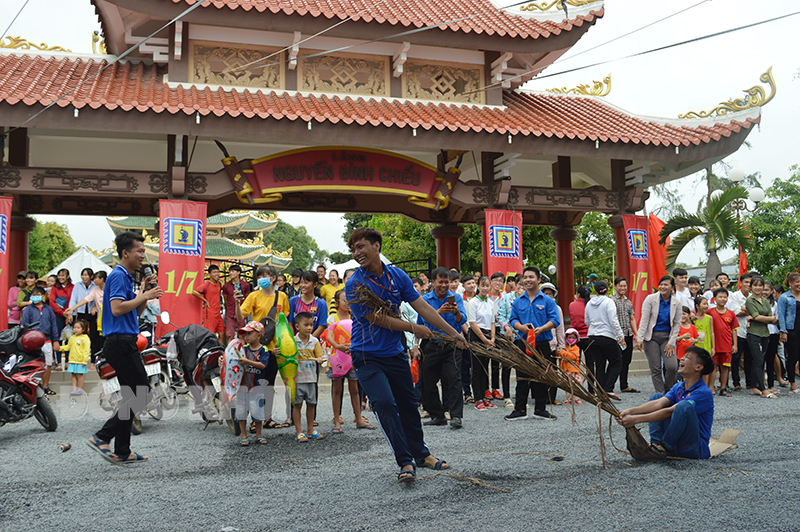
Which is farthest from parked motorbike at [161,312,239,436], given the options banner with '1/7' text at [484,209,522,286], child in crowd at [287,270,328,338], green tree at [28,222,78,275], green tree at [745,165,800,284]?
green tree at [28,222,78,275]

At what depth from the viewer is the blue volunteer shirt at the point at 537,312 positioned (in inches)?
282

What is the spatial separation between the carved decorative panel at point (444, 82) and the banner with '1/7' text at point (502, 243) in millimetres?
2416

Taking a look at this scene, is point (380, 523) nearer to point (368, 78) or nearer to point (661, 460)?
point (661, 460)

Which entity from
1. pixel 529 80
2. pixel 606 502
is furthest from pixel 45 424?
pixel 529 80

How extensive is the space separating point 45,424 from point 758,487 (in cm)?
663

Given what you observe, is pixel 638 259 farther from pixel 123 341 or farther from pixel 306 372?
pixel 123 341

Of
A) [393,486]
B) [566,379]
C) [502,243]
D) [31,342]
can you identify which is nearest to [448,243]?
[502,243]

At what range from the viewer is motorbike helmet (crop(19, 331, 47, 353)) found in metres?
6.46

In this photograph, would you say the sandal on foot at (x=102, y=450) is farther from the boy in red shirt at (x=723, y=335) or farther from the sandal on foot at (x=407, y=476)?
the boy in red shirt at (x=723, y=335)

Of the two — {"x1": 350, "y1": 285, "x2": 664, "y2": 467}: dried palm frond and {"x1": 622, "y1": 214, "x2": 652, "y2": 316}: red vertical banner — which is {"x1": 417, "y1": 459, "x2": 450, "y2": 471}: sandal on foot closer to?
{"x1": 350, "y1": 285, "x2": 664, "y2": 467}: dried palm frond

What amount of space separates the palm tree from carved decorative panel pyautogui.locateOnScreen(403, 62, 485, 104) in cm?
539

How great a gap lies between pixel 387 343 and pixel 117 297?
2.15 metres

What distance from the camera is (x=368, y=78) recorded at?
11.6 metres

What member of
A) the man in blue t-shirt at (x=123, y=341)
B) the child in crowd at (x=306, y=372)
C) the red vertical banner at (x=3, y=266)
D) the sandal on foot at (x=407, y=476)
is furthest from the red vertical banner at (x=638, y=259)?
the red vertical banner at (x=3, y=266)
